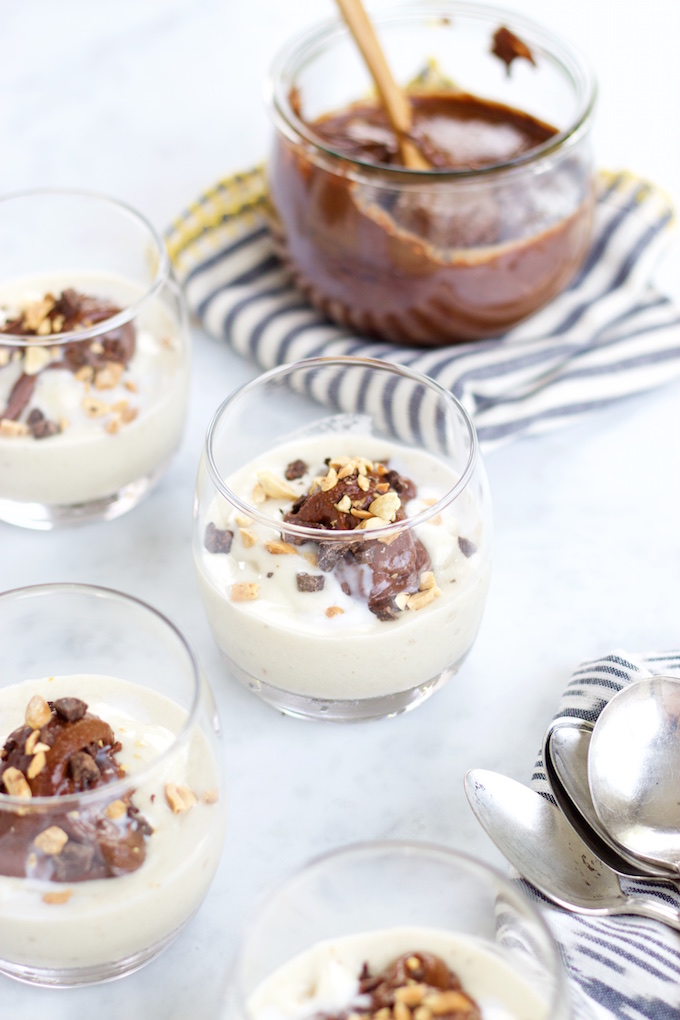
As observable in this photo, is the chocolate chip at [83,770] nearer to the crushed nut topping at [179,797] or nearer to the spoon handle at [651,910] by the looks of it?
the crushed nut topping at [179,797]

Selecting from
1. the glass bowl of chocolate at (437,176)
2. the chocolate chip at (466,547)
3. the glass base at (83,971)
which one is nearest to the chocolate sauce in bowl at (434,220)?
the glass bowl of chocolate at (437,176)

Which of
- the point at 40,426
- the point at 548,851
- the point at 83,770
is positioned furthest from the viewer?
the point at 40,426

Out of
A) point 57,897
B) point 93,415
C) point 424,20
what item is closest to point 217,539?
point 93,415

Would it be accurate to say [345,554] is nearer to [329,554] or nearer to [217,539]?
[329,554]

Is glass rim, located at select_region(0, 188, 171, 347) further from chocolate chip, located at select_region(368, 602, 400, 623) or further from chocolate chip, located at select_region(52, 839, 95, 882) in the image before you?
chocolate chip, located at select_region(52, 839, 95, 882)

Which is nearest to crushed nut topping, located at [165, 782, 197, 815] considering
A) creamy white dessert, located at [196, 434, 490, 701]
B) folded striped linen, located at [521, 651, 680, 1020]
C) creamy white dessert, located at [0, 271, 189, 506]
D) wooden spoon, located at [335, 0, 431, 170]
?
creamy white dessert, located at [196, 434, 490, 701]

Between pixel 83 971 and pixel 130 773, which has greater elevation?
pixel 130 773

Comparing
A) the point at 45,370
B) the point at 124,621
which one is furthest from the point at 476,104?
the point at 124,621

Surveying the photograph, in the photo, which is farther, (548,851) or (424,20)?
(424,20)
